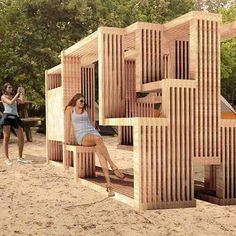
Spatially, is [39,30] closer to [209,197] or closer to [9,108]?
[9,108]

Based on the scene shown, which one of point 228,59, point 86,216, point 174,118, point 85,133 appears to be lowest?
point 86,216

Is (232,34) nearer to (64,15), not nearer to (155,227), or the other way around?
(155,227)

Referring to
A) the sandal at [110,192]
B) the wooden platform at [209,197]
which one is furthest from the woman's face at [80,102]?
the wooden platform at [209,197]

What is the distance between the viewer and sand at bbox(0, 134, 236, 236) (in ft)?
17.7

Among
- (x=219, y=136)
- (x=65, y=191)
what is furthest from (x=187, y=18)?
(x=65, y=191)

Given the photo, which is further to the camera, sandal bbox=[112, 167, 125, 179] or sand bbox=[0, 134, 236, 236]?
sandal bbox=[112, 167, 125, 179]

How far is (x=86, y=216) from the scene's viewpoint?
606cm

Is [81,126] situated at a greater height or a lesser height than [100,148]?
greater

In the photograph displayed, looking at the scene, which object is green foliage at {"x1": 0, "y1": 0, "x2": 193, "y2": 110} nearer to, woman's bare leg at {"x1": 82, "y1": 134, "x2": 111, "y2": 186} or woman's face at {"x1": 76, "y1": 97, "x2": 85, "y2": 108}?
woman's face at {"x1": 76, "y1": 97, "x2": 85, "y2": 108}

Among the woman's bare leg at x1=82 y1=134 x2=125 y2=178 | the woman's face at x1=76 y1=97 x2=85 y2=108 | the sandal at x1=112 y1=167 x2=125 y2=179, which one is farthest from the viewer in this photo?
the woman's face at x1=76 y1=97 x2=85 y2=108

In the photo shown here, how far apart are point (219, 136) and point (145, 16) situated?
18828mm

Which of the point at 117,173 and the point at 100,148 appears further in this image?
the point at 117,173

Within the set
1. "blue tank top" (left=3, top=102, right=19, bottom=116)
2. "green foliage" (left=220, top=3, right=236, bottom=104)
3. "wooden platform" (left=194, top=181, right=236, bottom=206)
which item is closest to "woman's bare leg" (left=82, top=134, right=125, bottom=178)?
"wooden platform" (left=194, top=181, right=236, bottom=206)

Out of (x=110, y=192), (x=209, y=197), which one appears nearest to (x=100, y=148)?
(x=110, y=192)
